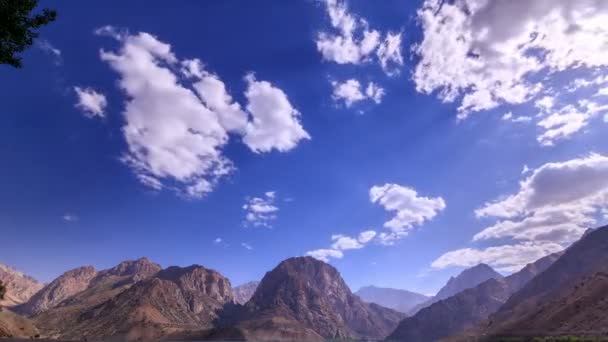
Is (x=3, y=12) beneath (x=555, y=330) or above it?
above

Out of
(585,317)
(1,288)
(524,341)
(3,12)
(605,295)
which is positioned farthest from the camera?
(605,295)

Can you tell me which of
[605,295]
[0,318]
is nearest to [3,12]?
[0,318]

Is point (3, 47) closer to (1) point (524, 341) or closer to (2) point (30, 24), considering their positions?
(2) point (30, 24)

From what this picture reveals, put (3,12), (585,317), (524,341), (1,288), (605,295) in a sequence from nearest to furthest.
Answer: (3,12) < (1,288) < (524,341) < (585,317) < (605,295)

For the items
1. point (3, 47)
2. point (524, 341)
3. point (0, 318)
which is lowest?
point (524, 341)

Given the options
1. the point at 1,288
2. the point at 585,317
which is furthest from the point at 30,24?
the point at 585,317

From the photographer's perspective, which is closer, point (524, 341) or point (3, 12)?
point (3, 12)
